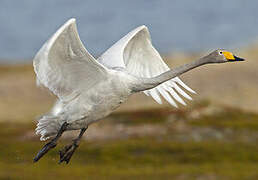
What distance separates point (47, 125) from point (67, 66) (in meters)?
1.65

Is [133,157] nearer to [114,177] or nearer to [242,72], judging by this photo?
[114,177]

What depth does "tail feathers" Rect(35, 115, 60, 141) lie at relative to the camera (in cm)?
1120

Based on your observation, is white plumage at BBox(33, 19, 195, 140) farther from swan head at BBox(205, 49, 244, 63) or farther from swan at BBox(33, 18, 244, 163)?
swan head at BBox(205, 49, 244, 63)

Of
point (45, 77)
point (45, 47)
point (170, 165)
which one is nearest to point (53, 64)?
point (45, 77)

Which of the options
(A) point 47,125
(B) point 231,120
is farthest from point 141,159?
(A) point 47,125

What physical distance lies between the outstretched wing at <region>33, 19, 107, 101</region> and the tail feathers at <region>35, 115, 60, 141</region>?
1.57 ft

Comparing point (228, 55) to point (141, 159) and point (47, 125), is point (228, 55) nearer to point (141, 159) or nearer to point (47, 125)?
point (47, 125)

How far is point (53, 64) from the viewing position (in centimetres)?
997

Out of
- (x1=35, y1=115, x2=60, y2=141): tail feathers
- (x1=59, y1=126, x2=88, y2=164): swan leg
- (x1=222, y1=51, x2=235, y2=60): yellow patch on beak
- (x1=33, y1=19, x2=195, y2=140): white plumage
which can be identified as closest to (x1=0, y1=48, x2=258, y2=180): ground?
(x1=59, y1=126, x2=88, y2=164): swan leg

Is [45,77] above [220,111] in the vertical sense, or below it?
above

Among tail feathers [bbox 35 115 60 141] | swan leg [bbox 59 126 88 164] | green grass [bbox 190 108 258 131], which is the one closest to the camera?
tail feathers [bbox 35 115 60 141]

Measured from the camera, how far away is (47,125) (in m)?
11.4

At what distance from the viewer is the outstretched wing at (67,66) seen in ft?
29.9

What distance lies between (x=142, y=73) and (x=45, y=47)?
4362 millimetres
